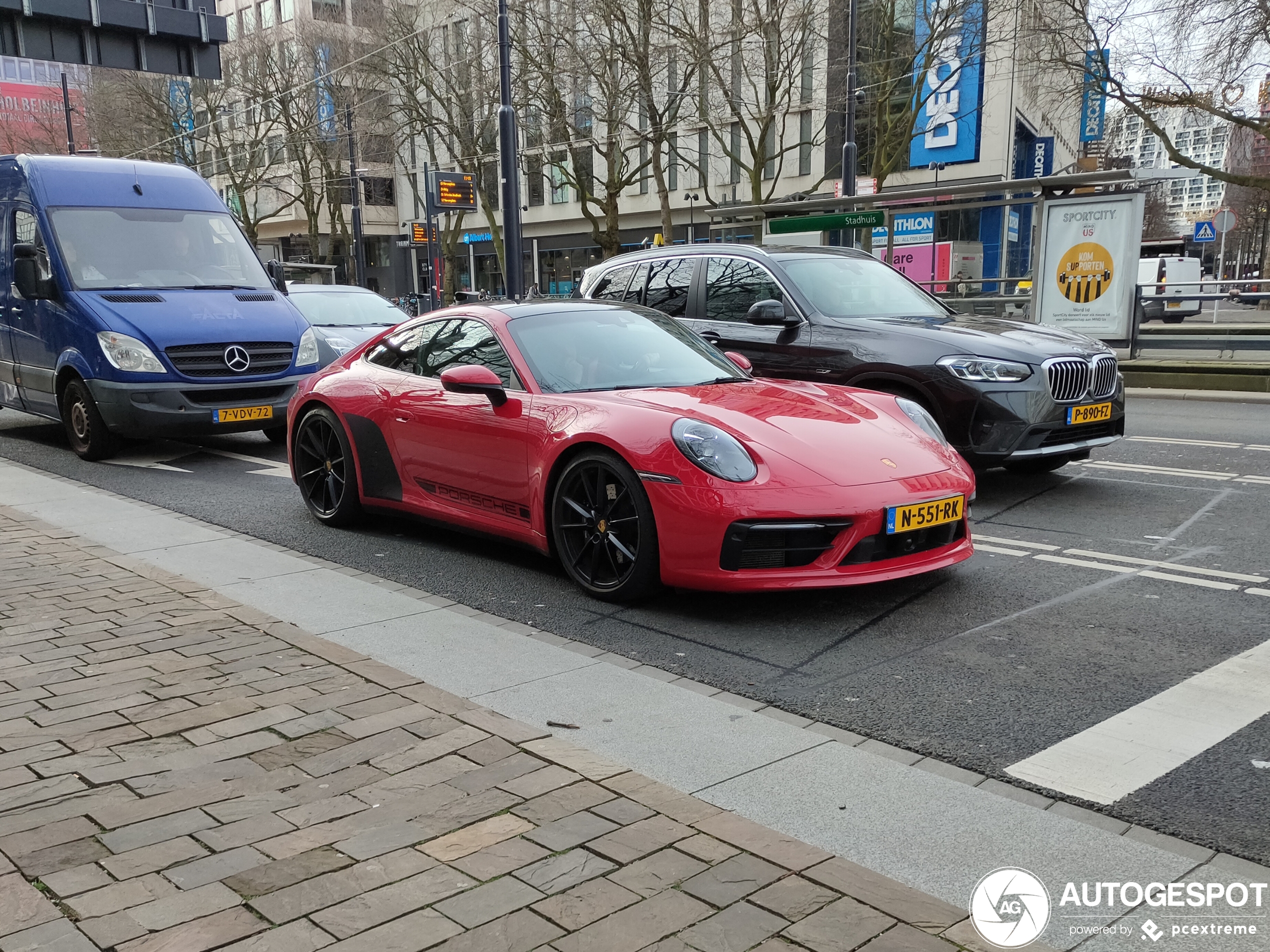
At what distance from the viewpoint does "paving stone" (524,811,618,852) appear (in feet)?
8.87

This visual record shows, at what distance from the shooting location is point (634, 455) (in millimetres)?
4855

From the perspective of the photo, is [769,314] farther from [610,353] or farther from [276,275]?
[276,275]

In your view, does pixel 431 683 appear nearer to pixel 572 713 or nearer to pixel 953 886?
pixel 572 713

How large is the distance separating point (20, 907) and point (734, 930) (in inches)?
61.9

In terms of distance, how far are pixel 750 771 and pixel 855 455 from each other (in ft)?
6.80

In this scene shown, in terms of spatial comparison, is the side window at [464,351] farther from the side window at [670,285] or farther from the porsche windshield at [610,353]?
the side window at [670,285]

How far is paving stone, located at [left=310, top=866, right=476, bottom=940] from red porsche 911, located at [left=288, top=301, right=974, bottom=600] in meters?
2.31

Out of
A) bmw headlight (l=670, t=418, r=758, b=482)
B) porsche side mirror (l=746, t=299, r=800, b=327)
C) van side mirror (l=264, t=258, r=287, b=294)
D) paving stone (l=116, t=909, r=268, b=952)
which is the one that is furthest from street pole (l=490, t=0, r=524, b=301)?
paving stone (l=116, t=909, r=268, b=952)

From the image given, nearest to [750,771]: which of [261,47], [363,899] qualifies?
[363,899]

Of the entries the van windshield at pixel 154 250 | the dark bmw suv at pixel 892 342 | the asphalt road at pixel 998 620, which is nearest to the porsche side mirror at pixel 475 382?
the asphalt road at pixel 998 620

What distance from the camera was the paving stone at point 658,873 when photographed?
2.50 meters

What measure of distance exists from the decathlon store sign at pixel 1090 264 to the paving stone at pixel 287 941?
1645 centimetres

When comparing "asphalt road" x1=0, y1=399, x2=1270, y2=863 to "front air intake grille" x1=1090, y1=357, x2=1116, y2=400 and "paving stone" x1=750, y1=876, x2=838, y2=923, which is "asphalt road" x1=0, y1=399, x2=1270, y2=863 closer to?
"front air intake grille" x1=1090, y1=357, x2=1116, y2=400

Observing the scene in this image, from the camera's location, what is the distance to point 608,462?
16.3 feet
